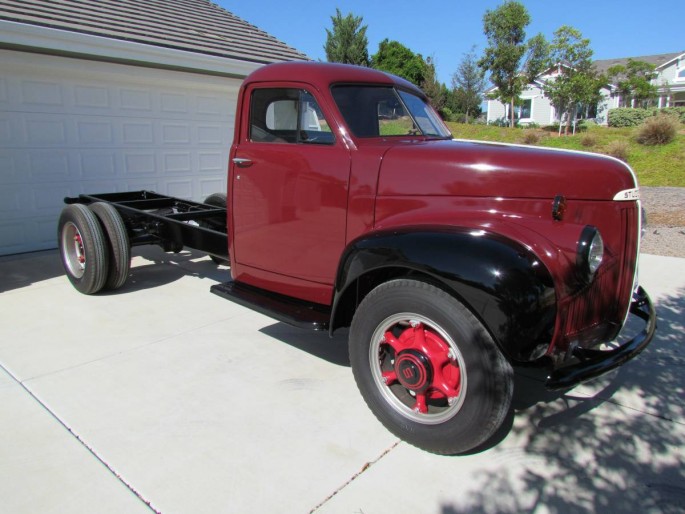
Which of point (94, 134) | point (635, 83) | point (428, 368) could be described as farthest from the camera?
point (635, 83)

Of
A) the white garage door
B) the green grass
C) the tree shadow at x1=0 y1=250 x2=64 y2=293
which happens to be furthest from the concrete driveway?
the green grass

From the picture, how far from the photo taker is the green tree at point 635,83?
112 feet

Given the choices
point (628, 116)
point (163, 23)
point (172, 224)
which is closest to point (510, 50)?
point (628, 116)

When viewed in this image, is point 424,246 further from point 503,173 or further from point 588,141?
point 588,141

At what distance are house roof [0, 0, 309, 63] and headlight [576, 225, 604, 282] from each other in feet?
22.8

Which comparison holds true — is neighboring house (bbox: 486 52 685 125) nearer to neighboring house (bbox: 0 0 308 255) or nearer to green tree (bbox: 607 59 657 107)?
green tree (bbox: 607 59 657 107)

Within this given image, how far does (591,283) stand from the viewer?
254cm

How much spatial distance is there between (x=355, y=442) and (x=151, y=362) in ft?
5.72

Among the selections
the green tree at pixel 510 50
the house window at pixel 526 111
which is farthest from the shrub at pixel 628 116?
the house window at pixel 526 111

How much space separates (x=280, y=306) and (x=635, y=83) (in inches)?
1513

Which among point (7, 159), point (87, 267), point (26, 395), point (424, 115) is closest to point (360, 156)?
point (424, 115)

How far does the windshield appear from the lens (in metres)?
3.41

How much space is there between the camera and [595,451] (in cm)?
273

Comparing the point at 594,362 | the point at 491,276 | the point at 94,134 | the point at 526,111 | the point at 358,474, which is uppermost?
the point at 526,111
